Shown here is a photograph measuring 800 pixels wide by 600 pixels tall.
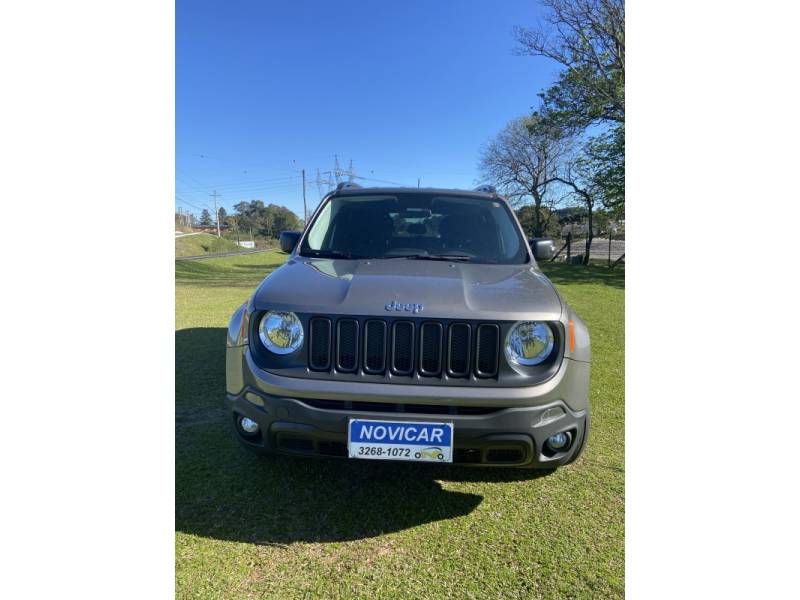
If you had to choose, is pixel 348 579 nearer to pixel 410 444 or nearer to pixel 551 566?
pixel 410 444

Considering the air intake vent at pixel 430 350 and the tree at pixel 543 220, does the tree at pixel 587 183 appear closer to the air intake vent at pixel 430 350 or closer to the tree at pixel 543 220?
the tree at pixel 543 220

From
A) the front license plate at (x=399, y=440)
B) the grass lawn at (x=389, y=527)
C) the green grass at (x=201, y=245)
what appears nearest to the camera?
the grass lawn at (x=389, y=527)

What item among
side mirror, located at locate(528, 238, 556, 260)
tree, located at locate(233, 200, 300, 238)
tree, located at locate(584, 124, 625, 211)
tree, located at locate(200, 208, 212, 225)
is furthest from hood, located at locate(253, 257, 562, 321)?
tree, located at locate(200, 208, 212, 225)

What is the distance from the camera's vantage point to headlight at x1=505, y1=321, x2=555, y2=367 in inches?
89.5

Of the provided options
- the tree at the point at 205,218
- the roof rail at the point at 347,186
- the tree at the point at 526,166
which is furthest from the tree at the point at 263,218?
the roof rail at the point at 347,186

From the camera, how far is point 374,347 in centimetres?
226

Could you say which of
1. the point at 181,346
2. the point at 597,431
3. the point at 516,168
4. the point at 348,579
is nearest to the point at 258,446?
the point at 348,579

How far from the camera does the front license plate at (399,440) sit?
216 centimetres

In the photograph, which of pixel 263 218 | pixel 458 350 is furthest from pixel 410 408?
pixel 263 218

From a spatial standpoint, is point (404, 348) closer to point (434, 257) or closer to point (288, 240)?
point (434, 257)

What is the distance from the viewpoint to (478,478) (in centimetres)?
285

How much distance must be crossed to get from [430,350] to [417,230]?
153cm

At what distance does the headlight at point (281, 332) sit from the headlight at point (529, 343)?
1054mm

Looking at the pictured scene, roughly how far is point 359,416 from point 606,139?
2446 cm
